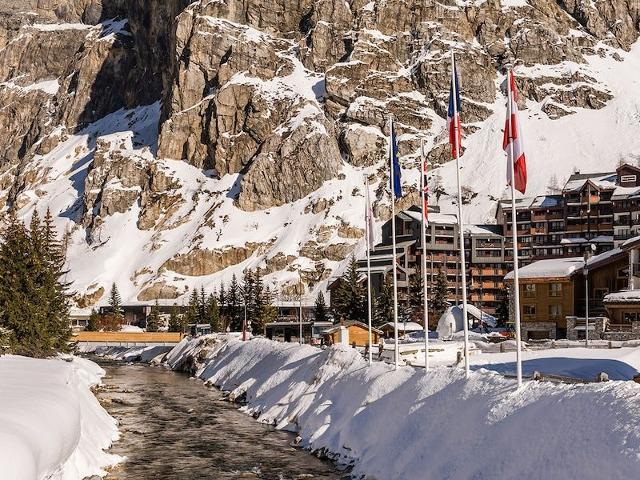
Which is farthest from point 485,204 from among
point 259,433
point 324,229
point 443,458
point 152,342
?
point 443,458

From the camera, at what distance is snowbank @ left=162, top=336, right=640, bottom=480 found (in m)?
18.9

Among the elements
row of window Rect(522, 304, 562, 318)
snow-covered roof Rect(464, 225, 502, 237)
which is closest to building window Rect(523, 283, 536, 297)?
row of window Rect(522, 304, 562, 318)

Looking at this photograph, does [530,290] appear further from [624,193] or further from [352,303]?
[624,193]

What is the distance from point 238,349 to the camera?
78.3m

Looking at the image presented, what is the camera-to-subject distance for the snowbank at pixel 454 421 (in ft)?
62.1

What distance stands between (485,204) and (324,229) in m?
42.8

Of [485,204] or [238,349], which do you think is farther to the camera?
[485,204]

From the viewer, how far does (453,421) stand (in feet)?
85.4

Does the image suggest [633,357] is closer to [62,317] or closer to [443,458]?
[443,458]

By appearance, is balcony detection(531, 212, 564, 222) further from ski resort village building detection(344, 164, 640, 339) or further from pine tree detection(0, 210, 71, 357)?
pine tree detection(0, 210, 71, 357)

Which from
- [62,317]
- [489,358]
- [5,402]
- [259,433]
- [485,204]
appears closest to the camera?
[5,402]

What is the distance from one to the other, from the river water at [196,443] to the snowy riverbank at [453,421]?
5.28 feet

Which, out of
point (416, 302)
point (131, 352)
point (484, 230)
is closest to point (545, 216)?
point (484, 230)

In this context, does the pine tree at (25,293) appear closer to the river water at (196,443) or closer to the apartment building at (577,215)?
the river water at (196,443)
